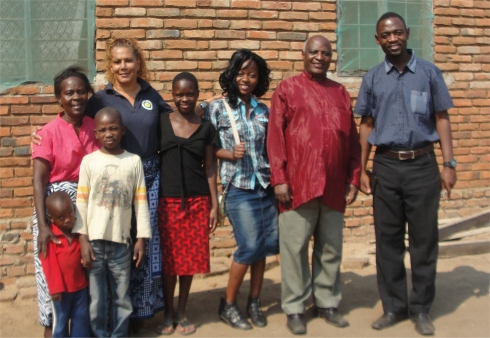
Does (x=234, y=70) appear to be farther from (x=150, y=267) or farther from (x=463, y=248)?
(x=463, y=248)

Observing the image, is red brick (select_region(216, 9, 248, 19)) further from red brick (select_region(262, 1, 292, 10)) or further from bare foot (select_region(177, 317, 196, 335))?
bare foot (select_region(177, 317, 196, 335))

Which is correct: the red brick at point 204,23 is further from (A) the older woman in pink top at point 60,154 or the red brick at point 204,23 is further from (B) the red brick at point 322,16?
(A) the older woman in pink top at point 60,154

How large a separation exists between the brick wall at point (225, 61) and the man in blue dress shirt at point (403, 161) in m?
Answer: 1.68

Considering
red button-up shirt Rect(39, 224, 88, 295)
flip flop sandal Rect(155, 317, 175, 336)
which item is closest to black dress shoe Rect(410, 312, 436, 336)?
flip flop sandal Rect(155, 317, 175, 336)

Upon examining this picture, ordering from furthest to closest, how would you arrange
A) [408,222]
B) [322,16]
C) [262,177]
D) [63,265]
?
[322,16], [408,222], [262,177], [63,265]

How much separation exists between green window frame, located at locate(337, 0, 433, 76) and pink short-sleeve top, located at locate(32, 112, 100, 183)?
3.06 metres

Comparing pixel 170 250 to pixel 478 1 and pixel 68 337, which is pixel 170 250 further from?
pixel 478 1

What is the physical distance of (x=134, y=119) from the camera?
3.42 meters

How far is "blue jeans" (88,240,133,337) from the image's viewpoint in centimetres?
324

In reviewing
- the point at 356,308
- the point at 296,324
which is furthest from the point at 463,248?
the point at 296,324

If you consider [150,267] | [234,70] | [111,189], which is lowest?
[150,267]

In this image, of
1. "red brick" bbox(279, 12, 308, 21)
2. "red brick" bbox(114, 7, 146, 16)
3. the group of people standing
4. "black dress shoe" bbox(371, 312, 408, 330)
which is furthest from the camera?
"red brick" bbox(279, 12, 308, 21)

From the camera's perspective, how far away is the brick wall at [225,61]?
4762 mm

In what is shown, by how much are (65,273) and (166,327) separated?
2.72ft
